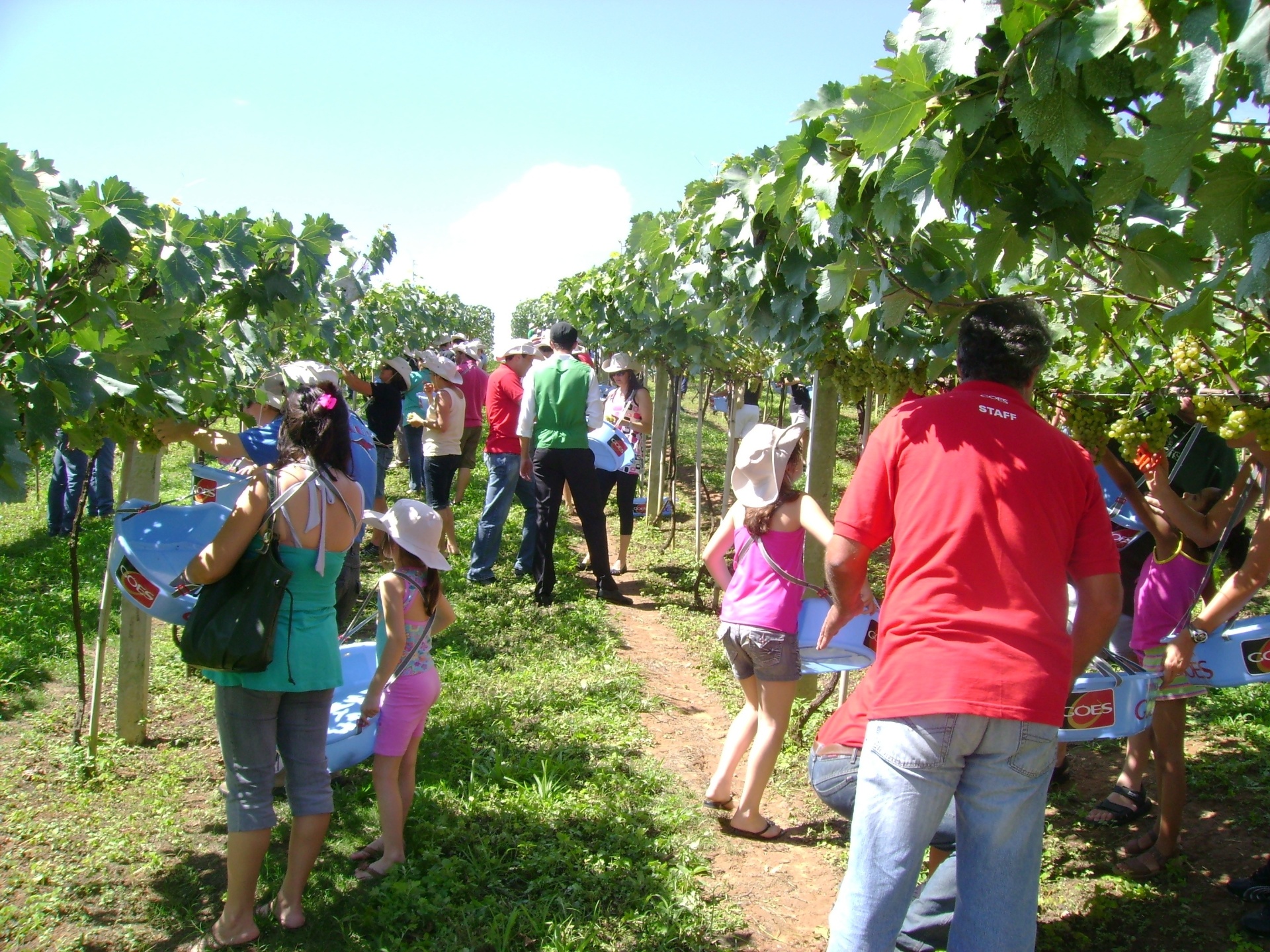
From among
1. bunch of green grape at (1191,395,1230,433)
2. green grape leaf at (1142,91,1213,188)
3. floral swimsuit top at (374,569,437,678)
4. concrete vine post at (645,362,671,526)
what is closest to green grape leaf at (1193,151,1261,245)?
green grape leaf at (1142,91,1213,188)

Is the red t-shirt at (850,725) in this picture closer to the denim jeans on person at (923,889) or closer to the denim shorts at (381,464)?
the denim jeans on person at (923,889)

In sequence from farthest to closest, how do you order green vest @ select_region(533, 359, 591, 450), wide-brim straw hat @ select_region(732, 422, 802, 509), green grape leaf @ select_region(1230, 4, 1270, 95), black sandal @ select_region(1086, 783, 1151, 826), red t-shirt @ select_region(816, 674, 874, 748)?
green vest @ select_region(533, 359, 591, 450), black sandal @ select_region(1086, 783, 1151, 826), wide-brim straw hat @ select_region(732, 422, 802, 509), red t-shirt @ select_region(816, 674, 874, 748), green grape leaf @ select_region(1230, 4, 1270, 95)

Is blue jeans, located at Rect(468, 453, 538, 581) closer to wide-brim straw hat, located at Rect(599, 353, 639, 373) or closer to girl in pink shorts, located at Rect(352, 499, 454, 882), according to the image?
wide-brim straw hat, located at Rect(599, 353, 639, 373)

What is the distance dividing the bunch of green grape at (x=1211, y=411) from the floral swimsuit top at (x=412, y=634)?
2.62m

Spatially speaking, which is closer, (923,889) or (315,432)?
(923,889)

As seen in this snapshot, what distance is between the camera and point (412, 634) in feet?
10.6

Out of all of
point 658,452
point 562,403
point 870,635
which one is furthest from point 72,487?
point 870,635

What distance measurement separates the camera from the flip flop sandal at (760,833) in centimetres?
356

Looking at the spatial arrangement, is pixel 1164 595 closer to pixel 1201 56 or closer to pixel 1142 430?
pixel 1142 430

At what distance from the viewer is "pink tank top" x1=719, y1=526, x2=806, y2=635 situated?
3.41 meters

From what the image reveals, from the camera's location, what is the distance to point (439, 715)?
4551 millimetres

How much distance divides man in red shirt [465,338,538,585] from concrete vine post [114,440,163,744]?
115 inches

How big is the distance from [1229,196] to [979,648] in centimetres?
97

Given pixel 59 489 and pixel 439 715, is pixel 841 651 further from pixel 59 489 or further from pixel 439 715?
pixel 59 489
